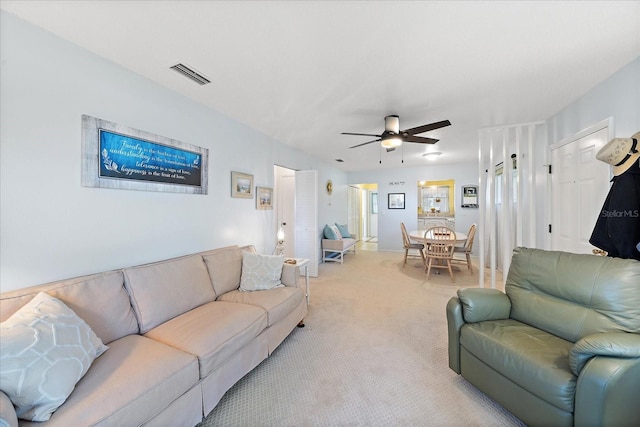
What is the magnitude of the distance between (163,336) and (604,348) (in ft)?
7.92

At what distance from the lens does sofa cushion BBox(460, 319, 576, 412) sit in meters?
1.25

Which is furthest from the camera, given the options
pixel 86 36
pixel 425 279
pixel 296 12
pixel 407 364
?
pixel 425 279

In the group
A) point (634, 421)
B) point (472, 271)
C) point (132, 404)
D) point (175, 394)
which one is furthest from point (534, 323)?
point (472, 271)

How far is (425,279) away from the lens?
4395 mm

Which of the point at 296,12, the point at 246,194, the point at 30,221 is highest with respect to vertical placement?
the point at 296,12

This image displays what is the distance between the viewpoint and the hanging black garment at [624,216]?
1724 millimetres

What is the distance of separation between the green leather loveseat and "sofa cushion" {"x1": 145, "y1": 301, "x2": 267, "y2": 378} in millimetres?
1537

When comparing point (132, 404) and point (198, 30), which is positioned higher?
point (198, 30)

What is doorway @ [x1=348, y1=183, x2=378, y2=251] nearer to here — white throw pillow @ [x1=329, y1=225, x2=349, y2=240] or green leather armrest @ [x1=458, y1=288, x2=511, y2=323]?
white throw pillow @ [x1=329, y1=225, x2=349, y2=240]

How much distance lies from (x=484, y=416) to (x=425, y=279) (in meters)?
2.97

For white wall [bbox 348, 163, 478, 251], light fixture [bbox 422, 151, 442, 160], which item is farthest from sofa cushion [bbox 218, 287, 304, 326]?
white wall [bbox 348, 163, 478, 251]

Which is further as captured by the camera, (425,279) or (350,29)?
(425,279)

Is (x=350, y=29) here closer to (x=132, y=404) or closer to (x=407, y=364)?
(x=132, y=404)

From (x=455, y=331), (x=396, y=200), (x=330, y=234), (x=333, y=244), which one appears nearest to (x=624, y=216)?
(x=455, y=331)
